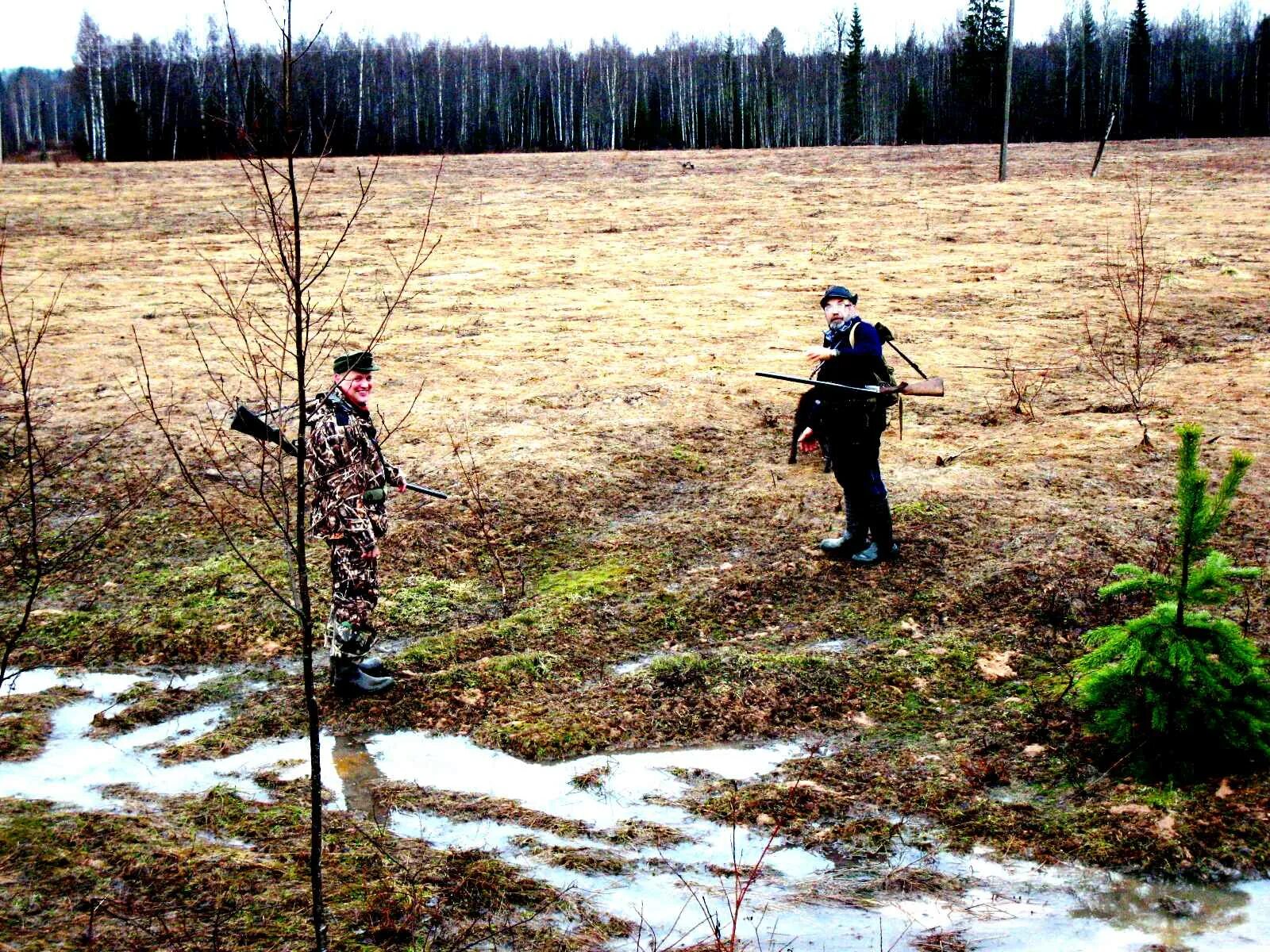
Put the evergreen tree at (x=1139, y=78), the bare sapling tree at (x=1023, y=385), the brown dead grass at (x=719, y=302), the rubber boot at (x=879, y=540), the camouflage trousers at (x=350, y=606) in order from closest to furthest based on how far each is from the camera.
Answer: the camouflage trousers at (x=350, y=606)
the rubber boot at (x=879, y=540)
the brown dead grass at (x=719, y=302)
the bare sapling tree at (x=1023, y=385)
the evergreen tree at (x=1139, y=78)

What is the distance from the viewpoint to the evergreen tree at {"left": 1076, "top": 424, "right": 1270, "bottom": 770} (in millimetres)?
5191

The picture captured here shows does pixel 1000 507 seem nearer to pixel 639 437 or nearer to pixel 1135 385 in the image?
pixel 639 437

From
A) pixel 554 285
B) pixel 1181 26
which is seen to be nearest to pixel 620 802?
pixel 554 285

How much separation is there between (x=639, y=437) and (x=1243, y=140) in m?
41.8

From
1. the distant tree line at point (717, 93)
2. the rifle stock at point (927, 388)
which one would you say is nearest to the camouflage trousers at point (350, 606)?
the rifle stock at point (927, 388)

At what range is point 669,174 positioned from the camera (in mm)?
35594

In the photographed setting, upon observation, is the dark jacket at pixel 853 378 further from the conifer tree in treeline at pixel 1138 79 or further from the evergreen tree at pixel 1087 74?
the conifer tree in treeline at pixel 1138 79

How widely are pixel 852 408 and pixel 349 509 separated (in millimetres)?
3685

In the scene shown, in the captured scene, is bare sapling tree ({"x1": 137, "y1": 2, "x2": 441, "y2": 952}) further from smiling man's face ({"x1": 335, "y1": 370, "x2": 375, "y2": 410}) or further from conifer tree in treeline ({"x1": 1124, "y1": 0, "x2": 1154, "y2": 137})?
conifer tree in treeline ({"x1": 1124, "y1": 0, "x2": 1154, "y2": 137})

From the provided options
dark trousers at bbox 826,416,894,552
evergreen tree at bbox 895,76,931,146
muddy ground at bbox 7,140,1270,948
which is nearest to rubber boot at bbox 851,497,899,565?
dark trousers at bbox 826,416,894,552

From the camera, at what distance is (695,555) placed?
896 centimetres

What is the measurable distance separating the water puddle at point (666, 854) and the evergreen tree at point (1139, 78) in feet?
231

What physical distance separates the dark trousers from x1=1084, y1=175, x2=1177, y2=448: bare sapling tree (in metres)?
3.66

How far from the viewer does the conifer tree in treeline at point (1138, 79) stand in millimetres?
66438
